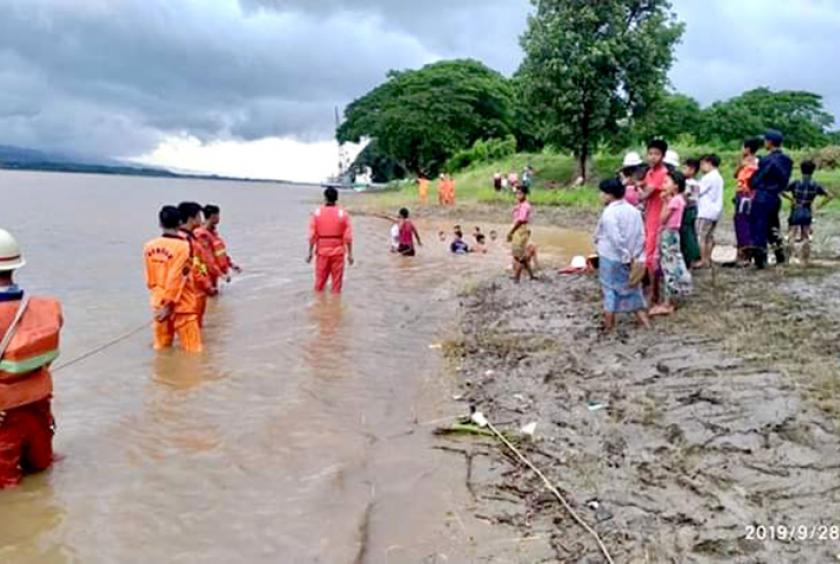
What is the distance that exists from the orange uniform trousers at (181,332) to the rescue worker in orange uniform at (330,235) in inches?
137

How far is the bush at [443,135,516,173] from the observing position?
49031 mm

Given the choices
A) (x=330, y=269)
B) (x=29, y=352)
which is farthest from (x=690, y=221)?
(x=29, y=352)

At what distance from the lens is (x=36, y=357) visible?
488cm

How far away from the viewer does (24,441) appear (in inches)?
203

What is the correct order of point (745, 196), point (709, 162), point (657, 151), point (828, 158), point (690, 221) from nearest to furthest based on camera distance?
point (657, 151)
point (690, 221)
point (709, 162)
point (745, 196)
point (828, 158)

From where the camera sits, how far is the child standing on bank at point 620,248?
802cm

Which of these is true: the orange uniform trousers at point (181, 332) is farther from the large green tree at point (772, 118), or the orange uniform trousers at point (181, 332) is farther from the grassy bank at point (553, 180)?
the large green tree at point (772, 118)

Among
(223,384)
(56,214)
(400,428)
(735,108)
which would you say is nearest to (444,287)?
(223,384)

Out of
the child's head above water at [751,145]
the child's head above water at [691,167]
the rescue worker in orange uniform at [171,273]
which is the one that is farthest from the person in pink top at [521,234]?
the rescue worker in orange uniform at [171,273]

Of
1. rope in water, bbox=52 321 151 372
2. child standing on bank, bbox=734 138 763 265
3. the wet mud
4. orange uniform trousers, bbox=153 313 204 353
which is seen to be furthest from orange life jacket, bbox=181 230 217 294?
child standing on bank, bbox=734 138 763 265

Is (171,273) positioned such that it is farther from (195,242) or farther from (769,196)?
(769,196)

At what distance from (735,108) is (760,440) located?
50.7 meters

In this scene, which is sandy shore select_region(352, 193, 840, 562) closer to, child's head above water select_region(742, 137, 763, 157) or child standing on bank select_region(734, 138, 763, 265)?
child standing on bank select_region(734, 138, 763, 265)

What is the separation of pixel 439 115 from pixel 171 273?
50.8 m
